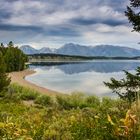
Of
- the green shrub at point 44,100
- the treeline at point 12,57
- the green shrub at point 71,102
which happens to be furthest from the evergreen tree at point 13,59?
the green shrub at point 71,102

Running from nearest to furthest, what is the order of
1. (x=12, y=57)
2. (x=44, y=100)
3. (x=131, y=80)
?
(x=131, y=80) → (x=44, y=100) → (x=12, y=57)

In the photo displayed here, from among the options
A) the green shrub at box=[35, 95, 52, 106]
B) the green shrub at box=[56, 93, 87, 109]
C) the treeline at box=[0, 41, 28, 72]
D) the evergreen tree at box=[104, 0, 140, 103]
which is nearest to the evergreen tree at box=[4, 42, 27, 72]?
the treeline at box=[0, 41, 28, 72]

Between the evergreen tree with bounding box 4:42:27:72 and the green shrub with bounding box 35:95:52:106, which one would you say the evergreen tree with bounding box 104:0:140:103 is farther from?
the evergreen tree with bounding box 4:42:27:72

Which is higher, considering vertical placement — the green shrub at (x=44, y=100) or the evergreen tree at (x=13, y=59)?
the evergreen tree at (x=13, y=59)

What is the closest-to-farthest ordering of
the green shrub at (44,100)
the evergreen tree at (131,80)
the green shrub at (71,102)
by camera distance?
the evergreen tree at (131,80) → the green shrub at (71,102) → the green shrub at (44,100)

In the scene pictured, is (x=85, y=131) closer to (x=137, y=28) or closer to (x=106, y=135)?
(x=106, y=135)

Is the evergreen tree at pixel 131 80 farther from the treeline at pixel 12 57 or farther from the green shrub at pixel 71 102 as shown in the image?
the treeline at pixel 12 57

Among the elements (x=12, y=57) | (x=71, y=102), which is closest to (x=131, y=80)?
(x=71, y=102)

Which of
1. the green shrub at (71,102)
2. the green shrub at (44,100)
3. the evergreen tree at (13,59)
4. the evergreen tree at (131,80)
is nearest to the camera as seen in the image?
the evergreen tree at (131,80)

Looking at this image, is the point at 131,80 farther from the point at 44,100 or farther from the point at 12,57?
the point at 12,57

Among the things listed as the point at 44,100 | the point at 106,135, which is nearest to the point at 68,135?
the point at 106,135

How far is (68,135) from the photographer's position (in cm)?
798

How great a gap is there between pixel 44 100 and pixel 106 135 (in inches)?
1510

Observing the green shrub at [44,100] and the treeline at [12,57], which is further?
the treeline at [12,57]
